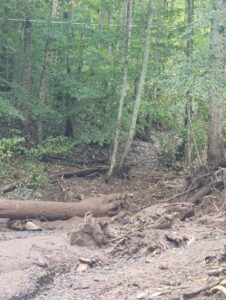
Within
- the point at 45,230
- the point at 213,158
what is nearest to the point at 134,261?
the point at 45,230

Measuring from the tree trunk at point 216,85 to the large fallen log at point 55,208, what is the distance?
297cm

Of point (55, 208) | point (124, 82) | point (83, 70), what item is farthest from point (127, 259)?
point (83, 70)

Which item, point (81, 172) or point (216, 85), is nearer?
point (216, 85)

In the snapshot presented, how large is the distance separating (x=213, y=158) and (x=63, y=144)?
7421mm

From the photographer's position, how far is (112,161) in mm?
17891

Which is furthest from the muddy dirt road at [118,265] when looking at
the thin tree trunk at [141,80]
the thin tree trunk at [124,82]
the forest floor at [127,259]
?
the thin tree trunk at [141,80]

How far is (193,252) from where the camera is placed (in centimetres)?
870

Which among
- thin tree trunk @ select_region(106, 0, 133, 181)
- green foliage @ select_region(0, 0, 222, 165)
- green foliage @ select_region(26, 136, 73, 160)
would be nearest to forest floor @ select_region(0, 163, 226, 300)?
thin tree trunk @ select_region(106, 0, 133, 181)

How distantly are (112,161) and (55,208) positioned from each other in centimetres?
570

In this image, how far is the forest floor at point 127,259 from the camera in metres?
6.80

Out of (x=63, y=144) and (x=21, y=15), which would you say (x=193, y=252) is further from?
(x=21, y=15)

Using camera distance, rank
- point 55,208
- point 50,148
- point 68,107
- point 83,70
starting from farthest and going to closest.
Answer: point 83,70, point 68,107, point 50,148, point 55,208

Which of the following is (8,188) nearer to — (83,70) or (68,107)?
(68,107)

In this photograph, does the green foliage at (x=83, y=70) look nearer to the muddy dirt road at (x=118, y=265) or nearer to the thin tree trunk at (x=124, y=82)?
the thin tree trunk at (x=124, y=82)
